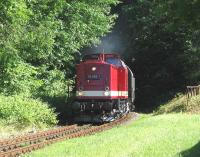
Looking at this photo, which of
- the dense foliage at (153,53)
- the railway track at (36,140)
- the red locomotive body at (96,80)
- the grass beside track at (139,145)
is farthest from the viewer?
the dense foliage at (153,53)

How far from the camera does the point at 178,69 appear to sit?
44719 mm

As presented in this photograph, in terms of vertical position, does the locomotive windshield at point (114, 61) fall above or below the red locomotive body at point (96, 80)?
above

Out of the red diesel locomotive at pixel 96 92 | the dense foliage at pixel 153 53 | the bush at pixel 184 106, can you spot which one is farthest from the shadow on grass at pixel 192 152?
the dense foliage at pixel 153 53

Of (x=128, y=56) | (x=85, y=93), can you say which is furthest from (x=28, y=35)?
(x=128, y=56)

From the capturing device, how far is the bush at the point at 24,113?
909 inches

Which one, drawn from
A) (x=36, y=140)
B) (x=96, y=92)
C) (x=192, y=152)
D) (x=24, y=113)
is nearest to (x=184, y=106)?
(x=96, y=92)

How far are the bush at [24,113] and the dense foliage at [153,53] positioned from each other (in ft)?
65.0

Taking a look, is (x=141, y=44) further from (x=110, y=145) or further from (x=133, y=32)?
(x=110, y=145)

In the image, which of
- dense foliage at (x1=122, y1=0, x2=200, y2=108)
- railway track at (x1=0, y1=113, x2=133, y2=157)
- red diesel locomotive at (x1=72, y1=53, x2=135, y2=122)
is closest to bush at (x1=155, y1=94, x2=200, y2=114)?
red diesel locomotive at (x1=72, y1=53, x2=135, y2=122)

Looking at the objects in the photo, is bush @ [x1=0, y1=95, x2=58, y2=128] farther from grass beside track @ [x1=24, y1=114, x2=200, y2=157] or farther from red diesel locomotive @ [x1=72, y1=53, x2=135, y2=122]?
grass beside track @ [x1=24, y1=114, x2=200, y2=157]

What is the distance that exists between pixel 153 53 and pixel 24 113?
2431cm

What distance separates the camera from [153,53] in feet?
151

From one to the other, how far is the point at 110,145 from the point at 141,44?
102 ft

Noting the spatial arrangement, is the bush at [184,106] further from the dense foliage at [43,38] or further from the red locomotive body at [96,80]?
the dense foliage at [43,38]
